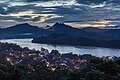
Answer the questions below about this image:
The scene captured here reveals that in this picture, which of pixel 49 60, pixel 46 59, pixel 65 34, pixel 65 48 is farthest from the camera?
pixel 65 34

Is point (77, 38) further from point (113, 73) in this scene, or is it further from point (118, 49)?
point (113, 73)

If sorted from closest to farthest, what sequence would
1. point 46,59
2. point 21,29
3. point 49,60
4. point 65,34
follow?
point 49,60, point 46,59, point 65,34, point 21,29

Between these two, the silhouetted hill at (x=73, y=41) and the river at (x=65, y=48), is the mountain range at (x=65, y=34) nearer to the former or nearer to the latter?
the silhouetted hill at (x=73, y=41)

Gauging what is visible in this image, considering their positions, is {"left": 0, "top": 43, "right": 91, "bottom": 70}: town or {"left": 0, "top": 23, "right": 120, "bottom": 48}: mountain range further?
{"left": 0, "top": 23, "right": 120, "bottom": 48}: mountain range

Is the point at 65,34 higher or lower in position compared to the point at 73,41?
lower

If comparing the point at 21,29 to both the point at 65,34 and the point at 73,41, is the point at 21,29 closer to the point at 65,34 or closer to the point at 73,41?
the point at 65,34

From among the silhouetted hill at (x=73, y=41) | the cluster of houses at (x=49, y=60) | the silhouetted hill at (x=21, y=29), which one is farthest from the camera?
the silhouetted hill at (x=21, y=29)

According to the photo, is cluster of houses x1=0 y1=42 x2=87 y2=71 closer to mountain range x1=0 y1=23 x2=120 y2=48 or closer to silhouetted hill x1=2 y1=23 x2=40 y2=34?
mountain range x1=0 y1=23 x2=120 y2=48

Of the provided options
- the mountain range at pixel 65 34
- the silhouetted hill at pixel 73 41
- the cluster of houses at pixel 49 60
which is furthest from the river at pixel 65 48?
the cluster of houses at pixel 49 60

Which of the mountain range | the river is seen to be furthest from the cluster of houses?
the mountain range

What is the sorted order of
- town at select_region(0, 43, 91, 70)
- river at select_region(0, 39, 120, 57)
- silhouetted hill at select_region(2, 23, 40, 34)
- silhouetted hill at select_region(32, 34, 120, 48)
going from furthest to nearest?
1. silhouetted hill at select_region(2, 23, 40, 34)
2. silhouetted hill at select_region(32, 34, 120, 48)
3. river at select_region(0, 39, 120, 57)
4. town at select_region(0, 43, 91, 70)

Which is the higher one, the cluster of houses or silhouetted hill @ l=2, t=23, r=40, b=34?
the cluster of houses

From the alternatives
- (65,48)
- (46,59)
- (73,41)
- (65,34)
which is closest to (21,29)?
(65,34)
